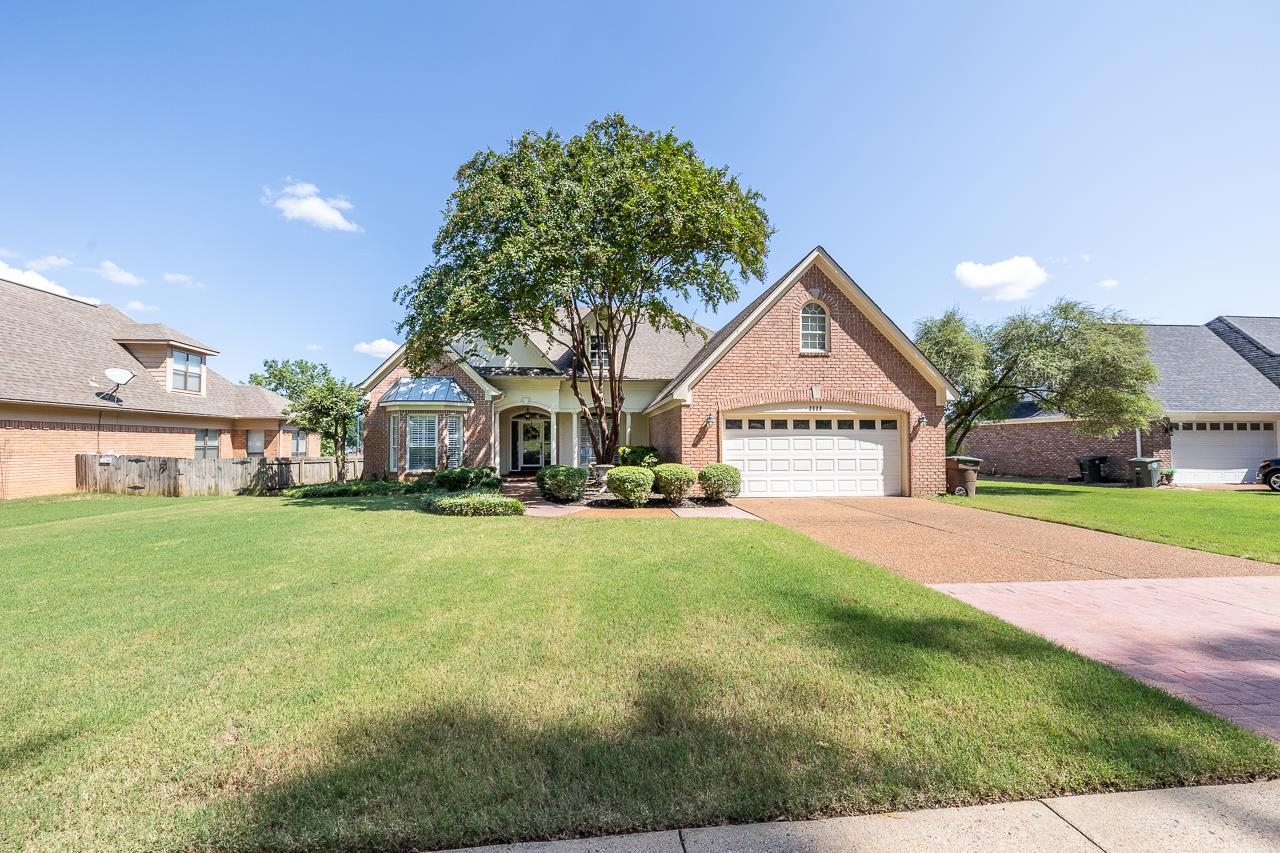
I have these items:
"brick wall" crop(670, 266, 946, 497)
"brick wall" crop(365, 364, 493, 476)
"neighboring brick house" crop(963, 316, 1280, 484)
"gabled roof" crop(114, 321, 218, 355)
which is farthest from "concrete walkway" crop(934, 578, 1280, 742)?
"gabled roof" crop(114, 321, 218, 355)

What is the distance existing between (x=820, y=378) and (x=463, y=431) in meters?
13.0

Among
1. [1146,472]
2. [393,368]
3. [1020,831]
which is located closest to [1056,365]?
[1146,472]

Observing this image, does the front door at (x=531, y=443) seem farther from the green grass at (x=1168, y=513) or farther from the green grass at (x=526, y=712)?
the green grass at (x=526, y=712)

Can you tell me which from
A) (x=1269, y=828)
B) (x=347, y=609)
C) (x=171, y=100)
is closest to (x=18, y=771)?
(x=347, y=609)

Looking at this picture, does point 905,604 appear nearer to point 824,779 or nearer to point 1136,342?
point 824,779

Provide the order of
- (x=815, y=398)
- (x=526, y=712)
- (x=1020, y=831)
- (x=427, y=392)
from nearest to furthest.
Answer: (x=1020, y=831)
(x=526, y=712)
(x=815, y=398)
(x=427, y=392)

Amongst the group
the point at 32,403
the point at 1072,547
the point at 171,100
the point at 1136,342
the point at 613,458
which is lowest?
the point at 1072,547

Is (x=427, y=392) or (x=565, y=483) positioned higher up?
(x=427, y=392)

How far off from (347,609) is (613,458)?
12.0m

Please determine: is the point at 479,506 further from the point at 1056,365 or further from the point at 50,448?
the point at 1056,365

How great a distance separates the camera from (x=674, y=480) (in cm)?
1390

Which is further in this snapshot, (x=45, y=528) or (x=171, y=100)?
(x=171, y=100)

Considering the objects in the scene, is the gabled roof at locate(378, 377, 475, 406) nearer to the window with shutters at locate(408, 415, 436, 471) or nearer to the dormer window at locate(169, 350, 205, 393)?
the window with shutters at locate(408, 415, 436, 471)

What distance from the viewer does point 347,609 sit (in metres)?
5.34
